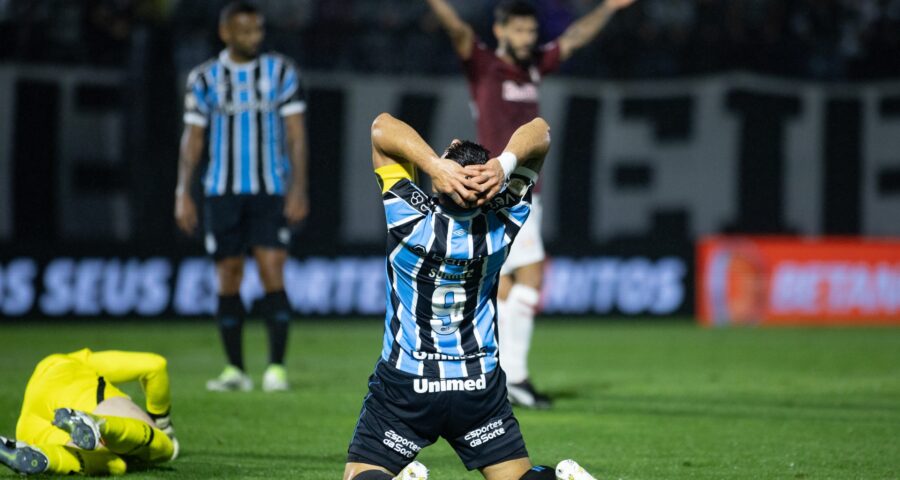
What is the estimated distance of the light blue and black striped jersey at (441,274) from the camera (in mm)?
4395

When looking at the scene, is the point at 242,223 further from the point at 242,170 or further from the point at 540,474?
the point at 540,474

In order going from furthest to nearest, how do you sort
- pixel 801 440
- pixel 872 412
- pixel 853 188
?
1. pixel 853 188
2. pixel 872 412
3. pixel 801 440

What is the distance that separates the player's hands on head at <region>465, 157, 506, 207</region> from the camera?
4246 mm

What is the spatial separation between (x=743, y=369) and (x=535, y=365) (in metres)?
1.64

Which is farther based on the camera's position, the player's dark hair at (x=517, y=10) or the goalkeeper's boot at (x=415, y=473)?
the player's dark hair at (x=517, y=10)

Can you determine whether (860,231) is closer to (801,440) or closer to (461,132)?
(461,132)

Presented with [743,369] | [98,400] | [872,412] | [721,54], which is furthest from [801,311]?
[98,400]

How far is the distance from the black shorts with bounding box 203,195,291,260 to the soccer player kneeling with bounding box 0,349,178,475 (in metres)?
2.80

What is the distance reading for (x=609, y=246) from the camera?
50.9 feet

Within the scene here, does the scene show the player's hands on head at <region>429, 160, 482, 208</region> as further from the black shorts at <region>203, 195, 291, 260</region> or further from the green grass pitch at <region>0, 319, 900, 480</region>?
the black shorts at <region>203, 195, 291, 260</region>

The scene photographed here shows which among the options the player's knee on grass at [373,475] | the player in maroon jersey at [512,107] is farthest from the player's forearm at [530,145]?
the player in maroon jersey at [512,107]

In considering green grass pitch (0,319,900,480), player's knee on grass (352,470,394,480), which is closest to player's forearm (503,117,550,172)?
player's knee on grass (352,470,394,480)

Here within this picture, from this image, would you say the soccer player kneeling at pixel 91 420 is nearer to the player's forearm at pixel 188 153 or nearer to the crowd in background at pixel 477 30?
the player's forearm at pixel 188 153

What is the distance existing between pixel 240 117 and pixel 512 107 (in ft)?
5.85
